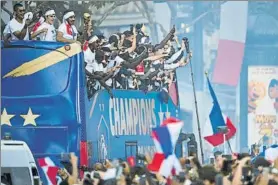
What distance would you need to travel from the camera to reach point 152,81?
15250 mm

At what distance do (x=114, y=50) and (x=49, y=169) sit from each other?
1416 millimetres

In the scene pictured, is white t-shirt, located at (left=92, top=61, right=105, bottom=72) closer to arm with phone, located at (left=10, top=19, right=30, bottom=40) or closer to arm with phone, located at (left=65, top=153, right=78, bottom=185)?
arm with phone, located at (left=10, top=19, right=30, bottom=40)

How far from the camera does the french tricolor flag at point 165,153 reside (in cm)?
1410

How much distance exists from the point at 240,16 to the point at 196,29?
55cm

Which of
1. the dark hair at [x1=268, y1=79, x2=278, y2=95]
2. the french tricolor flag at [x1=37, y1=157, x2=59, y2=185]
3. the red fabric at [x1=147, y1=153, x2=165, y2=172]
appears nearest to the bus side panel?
the french tricolor flag at [x1=37, y1=157, x2=59, y2=185]

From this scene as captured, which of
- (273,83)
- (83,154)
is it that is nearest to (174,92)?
(273,83)

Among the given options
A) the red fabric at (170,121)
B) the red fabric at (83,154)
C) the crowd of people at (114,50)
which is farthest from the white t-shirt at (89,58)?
the red fabric at (170,121)

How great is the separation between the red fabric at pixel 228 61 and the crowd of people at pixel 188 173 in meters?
0.77

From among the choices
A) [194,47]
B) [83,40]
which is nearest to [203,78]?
[194,47]

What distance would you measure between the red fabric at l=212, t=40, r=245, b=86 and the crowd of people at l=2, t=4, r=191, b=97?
0.37 m

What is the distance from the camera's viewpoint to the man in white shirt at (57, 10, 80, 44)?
15.1m

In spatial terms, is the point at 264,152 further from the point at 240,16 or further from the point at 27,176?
the point at 27,176

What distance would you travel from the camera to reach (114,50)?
49.9ft

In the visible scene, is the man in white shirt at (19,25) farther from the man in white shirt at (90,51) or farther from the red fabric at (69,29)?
the man in white shirt at (90,51)
